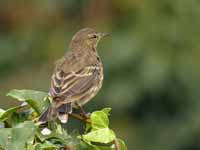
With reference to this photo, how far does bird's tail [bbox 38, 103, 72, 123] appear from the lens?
5129 millimetres

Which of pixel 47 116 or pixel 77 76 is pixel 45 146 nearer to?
pixel 47 116

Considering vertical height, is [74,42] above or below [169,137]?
above

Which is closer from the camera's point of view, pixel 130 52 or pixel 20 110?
pixel 20 110

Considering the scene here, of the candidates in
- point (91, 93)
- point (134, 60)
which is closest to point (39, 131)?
point (91, 93)

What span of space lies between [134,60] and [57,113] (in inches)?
305

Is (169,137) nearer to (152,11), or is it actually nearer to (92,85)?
(152,11)

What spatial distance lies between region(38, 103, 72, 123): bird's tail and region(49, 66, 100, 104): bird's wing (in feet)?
0.81

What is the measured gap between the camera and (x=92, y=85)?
25.3 feet

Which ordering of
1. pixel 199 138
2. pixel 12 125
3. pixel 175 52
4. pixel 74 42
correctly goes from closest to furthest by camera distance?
pixel 12 125
pixel 74 42
pixel 199 138
pixel 175 52

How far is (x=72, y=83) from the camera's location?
747 cm

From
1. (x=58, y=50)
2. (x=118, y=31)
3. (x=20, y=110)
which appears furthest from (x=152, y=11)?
(x=20, y=110)

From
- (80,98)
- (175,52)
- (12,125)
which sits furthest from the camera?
(175,52)

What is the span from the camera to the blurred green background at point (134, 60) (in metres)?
13.2

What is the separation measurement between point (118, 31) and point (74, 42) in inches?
221
